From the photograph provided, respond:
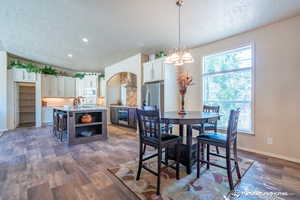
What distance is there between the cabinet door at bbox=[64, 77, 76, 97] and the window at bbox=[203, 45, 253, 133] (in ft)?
20.6

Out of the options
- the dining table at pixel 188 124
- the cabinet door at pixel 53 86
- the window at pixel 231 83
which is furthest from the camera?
the cabinet door at pixel 53 86

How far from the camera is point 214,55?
3914 millimetres

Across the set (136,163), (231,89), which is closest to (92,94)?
(136,163)

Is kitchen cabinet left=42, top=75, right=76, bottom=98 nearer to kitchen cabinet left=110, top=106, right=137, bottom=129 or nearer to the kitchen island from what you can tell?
kitchen cabinet left=110, top=106, right=137, bottom=129

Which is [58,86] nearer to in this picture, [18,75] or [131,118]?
[18,75]

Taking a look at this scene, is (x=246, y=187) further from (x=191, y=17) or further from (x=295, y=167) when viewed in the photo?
(x=191, y=17)

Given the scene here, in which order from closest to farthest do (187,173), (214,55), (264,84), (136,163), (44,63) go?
(187,173) < (136,163) < (264,84) < (214,55) < (44,63)

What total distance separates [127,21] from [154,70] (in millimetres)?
1730

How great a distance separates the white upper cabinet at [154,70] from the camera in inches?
170

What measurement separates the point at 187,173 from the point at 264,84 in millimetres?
2444

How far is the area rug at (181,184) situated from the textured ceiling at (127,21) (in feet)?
8.69

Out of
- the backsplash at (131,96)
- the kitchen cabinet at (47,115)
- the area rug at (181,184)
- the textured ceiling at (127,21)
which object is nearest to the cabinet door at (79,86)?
the kitchen cabinet at (47,115)

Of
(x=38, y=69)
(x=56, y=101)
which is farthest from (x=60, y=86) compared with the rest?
(x=38, y=69)

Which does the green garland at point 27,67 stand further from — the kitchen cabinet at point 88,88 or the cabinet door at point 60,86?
the kitchen cabinet at point 88,88
